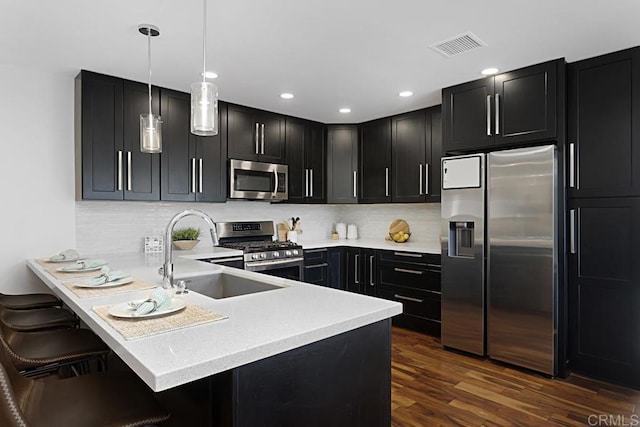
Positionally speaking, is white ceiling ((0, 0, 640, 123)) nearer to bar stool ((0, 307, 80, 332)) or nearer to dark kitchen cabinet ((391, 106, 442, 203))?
dark kitchen cabinet ((391, 106, 442, 203))

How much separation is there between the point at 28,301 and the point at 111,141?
1.39 meters

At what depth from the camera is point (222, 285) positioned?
2488 millimetres

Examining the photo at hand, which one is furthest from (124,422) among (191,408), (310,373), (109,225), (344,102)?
(344,102)

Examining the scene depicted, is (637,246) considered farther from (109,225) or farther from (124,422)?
(109,225)

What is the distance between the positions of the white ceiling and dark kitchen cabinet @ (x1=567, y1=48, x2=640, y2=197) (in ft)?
0.44

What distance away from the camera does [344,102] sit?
13.5ft

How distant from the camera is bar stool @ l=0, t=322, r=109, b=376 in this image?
1743mm

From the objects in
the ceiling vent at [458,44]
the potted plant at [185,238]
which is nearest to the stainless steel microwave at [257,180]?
the potted plant at [185,238]

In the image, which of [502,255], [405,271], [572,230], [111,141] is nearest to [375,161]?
[405,271]

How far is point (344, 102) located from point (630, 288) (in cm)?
291

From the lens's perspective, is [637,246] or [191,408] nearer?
[191,408]

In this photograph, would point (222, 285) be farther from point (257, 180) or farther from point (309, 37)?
point (257, 180)

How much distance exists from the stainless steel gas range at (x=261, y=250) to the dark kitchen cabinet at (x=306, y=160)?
0.56m

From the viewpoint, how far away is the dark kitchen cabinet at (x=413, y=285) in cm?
390
